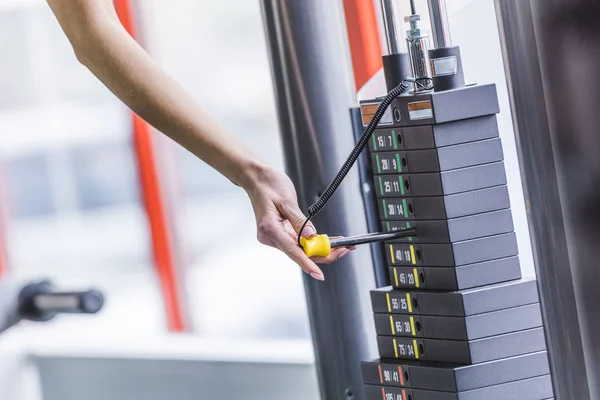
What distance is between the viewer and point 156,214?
5559 millimetres

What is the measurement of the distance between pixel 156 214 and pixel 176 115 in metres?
4.47

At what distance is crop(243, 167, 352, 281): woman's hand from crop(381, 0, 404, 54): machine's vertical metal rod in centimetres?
24

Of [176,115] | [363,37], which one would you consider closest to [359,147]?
[176,115]

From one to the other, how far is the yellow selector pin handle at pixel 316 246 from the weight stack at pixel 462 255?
143 mm

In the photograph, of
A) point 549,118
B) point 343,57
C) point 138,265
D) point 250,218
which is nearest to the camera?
point 549,118

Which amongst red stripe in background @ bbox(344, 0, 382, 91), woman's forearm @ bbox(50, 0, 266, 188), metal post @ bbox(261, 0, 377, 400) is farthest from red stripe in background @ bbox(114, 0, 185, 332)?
woman's forearm @ bbox(50, 0, 266, 188)

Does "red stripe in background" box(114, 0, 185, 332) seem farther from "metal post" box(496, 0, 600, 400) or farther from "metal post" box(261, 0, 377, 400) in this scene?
"metal post" box(496, 0, 600, 400)

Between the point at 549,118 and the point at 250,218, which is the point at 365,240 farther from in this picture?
the point at 250,218

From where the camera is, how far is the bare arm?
42.4 inches

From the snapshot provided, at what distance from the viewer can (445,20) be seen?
1093mm

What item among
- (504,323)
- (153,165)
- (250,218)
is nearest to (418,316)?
(504,323)

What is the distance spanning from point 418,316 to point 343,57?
451mm

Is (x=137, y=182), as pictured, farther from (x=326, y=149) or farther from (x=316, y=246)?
(x=316, y=246)

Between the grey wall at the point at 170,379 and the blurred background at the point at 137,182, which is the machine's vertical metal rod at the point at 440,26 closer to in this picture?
the grey wall at the point at 170,379
